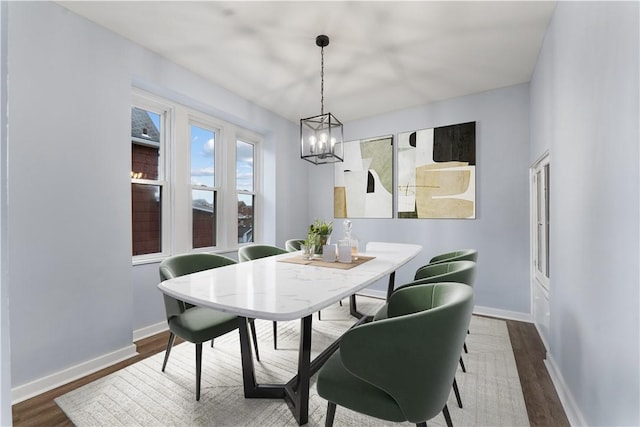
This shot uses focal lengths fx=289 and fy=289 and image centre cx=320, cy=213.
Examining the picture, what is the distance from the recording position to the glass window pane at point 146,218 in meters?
2.90

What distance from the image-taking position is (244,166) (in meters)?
4.25

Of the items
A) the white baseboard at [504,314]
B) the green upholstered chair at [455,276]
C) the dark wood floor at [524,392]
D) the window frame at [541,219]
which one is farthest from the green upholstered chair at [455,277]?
the white baseboard at [504,314]

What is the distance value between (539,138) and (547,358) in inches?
75.8

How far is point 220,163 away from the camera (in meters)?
3.75

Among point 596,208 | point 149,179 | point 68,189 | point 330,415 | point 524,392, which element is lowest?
point 524,392

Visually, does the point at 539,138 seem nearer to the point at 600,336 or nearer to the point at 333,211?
the point at 600,336

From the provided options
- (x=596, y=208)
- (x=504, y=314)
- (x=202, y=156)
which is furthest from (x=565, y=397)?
(x=202, y=156)

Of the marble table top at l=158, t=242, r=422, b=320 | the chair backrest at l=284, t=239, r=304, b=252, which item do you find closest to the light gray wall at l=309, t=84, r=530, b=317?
the chair backrest at l=284, t=239, r=304, b=252

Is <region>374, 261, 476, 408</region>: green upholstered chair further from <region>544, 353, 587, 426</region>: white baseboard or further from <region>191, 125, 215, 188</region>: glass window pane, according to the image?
<region>191, 125, 215, 188</region>: glass window pane

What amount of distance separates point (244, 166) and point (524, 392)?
3887mm

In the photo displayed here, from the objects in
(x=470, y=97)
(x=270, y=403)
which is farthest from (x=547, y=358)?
(x=470, y=97)

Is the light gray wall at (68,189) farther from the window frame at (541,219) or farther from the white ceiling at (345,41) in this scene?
the window frame at (541,219)

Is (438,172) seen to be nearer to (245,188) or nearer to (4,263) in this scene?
(245,188)

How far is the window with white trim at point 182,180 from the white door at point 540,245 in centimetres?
347
